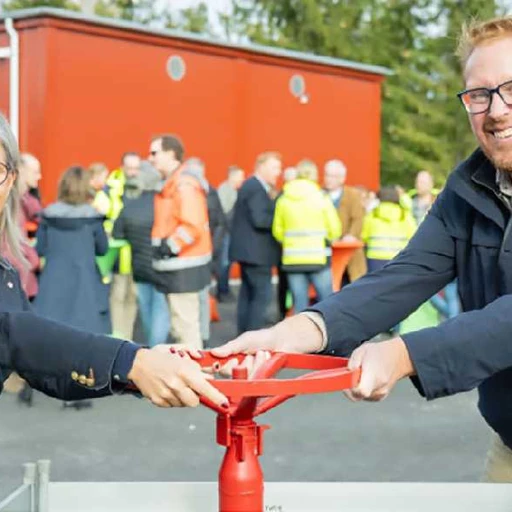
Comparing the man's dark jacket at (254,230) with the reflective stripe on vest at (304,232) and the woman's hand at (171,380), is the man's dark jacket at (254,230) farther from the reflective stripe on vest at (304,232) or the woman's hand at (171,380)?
the woman's hand at (171,380)

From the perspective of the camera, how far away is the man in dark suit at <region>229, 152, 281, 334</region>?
11.4 meters

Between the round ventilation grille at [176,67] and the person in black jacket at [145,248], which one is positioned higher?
the round ventilation grille at [176,67]

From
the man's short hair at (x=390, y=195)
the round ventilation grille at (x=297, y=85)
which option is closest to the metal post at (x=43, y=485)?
the man's short hair at (x=390, y=195)

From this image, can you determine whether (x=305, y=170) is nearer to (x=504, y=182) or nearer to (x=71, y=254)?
(x=71, y=254)

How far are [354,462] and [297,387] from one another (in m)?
4.82

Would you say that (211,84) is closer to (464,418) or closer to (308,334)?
(464,418)

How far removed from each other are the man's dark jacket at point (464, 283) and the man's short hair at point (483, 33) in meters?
0.25

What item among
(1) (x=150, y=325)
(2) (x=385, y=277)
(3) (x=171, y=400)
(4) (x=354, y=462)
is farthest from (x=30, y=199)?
(3) (x=171, y=400)

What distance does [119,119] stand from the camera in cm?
1664

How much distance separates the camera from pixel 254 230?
11.5 meters

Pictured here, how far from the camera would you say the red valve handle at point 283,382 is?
1.93 meters

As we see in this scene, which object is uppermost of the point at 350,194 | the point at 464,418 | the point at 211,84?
the point at 211,84

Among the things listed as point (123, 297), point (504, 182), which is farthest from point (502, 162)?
point (123, 297)

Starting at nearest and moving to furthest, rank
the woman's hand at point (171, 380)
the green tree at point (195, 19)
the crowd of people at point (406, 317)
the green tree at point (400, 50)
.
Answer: the woman's hand at point (171, 380)
the crowd of people at point (406, 317)
the green tree at point (400, 50)
the green tree at point (195, 19)
